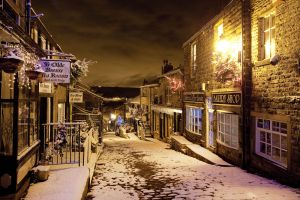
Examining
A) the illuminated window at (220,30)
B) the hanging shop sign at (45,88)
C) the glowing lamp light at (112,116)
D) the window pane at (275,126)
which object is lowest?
the glowing lamp light at (112,116)

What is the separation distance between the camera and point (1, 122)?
A: 263 inches

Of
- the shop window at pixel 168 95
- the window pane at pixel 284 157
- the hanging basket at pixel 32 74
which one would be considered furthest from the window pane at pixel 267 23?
the shop window at pixel 168 95

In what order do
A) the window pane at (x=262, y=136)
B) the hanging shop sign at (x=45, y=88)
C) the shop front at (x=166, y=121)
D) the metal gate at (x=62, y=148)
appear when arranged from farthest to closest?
the shop front at (x=166, y=121), the hanging shop sign at (x=45, y=88), the window pane at (x=262, y=136), the metal gate at (x=62, y=148)

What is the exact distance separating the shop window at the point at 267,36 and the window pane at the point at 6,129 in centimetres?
833

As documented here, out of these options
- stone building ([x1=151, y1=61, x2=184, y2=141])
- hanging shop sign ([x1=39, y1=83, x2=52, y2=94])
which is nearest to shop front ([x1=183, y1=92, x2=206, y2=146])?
stone building ([x1=151, y1=61, x2=184, y2=141])

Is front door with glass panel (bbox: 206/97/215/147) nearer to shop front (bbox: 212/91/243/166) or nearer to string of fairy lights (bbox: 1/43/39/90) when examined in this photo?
shop front (bbox: 212/91/243/166)

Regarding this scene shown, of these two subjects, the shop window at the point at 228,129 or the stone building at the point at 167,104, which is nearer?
the shop window at the point at 228,129

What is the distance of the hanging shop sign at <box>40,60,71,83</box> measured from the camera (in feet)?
31.2

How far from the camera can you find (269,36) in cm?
1089

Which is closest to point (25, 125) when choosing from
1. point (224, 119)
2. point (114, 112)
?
point (224, 119)

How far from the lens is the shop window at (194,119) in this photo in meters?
18.8

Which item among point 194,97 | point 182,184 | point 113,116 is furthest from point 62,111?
point 113,116

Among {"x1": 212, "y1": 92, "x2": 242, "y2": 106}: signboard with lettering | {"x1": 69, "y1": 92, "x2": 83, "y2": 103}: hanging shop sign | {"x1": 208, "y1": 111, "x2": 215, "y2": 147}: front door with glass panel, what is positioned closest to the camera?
{"x1": 212, "y1": 92, "x2": 242, "y2": 106}: signboard with lettering

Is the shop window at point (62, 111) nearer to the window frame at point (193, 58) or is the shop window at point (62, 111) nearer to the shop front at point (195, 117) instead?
the shop front at point (195, 117)
